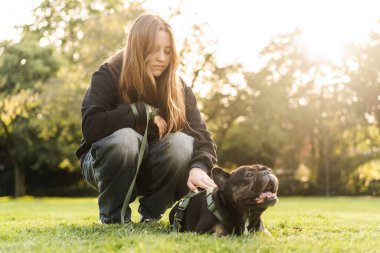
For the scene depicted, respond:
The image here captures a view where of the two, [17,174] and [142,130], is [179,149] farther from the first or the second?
[17,174]

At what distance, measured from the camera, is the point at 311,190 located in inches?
1323

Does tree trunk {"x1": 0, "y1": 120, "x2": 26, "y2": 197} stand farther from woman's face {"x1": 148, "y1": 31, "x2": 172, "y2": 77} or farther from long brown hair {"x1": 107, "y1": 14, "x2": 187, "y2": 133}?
woman's face {"x1": 148, "y1": 31, "x2": 172, "y2": 77}

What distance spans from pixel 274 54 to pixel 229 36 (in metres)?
3.76

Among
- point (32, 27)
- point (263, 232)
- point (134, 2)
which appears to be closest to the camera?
point (263, 232)

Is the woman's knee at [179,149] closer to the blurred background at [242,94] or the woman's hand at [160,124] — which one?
the woman's hand at [160,124]

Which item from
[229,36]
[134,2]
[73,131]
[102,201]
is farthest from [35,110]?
[102,201]

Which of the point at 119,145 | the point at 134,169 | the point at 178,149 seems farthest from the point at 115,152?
the point at 178,149

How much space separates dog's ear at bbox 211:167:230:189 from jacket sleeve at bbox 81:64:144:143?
933 mm

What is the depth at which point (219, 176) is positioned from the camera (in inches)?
170

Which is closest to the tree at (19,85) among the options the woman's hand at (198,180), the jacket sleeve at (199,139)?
the jacket sleeve at (199,139)

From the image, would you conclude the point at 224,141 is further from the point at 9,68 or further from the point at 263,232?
the point at 263,232

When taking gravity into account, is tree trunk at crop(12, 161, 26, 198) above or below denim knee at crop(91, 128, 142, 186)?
below

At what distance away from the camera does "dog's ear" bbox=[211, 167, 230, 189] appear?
4.29 m

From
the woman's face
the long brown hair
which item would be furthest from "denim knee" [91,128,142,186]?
the woman's face
